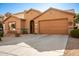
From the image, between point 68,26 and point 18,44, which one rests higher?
point 68,26

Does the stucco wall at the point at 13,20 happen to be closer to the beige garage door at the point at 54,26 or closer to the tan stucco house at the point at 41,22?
the tan stucco house at the point at 41,22

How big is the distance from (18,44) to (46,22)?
919 mm

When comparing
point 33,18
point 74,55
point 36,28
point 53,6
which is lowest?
point 74,55

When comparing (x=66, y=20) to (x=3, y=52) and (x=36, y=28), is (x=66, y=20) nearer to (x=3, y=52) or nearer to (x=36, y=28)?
(x=36, y=28)

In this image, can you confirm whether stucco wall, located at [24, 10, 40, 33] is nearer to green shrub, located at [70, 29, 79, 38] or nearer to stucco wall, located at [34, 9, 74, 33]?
stucco wall, located at [34, 9, 74, 33]

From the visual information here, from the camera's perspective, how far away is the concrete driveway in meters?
3.46

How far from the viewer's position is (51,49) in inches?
138

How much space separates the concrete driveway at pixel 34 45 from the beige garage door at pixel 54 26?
13 centimetres

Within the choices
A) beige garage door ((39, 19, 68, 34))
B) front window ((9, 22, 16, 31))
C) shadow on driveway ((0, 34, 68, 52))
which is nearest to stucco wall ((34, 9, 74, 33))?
beige garage door ((39, 19, 68, 34))

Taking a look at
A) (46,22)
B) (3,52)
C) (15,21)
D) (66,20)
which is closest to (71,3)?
(66,20)

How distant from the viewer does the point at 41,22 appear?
387 cm

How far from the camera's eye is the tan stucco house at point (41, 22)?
12.0 ft

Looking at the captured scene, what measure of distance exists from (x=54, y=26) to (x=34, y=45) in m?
0.72

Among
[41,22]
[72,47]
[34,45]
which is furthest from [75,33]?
[34,45]
